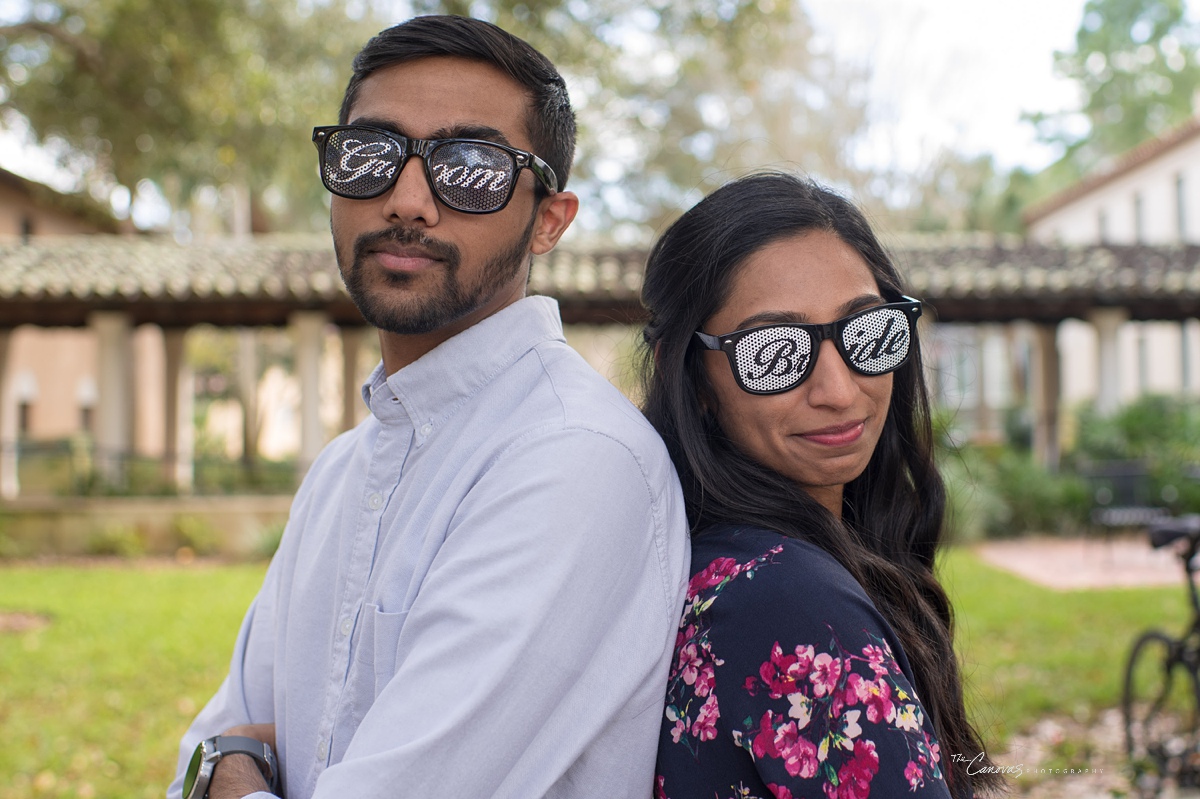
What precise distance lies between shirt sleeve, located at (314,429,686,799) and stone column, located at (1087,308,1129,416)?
643 inches

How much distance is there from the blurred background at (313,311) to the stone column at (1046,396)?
0.07 m

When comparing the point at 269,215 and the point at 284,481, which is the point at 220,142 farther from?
the point at 269,215

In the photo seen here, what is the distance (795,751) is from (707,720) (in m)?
0.14

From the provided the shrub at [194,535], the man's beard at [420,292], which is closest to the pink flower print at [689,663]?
the man's beard at [420,292]

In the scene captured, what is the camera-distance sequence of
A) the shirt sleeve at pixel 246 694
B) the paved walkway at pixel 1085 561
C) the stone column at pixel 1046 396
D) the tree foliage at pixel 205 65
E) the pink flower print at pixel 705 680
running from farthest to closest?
the stone column at pixel 1046 396 < the paved walkway at pixel 1085 561 < the tree foliage at pixel 205 65 < the shirt sleeve at pixel 246 694 < the pink flower print at pixel 705 680

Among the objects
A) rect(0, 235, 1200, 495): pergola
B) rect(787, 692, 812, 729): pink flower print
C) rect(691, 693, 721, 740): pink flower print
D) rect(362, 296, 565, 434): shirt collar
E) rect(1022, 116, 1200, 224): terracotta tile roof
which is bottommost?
rect(691, 693, 721, 740): pink flower print

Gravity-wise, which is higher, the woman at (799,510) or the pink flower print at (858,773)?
the woman at (799,510)

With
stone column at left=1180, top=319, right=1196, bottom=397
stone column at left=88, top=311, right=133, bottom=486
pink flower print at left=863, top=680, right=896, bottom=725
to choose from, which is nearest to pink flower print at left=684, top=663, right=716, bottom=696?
pink flower print at left=863, top=680, right=896, bottom=725

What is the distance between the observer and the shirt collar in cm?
165

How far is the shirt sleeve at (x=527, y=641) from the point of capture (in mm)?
1255

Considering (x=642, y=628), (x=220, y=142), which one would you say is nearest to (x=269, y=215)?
(x=220, y=142)

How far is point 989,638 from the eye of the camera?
8.41m

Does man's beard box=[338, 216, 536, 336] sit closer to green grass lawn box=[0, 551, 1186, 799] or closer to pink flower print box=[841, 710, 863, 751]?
pink flower print box=[841, 710, 863, 751]

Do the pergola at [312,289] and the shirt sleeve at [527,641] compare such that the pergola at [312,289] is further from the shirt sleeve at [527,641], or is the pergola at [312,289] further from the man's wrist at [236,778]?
the shirt sleeve at [527,641]
